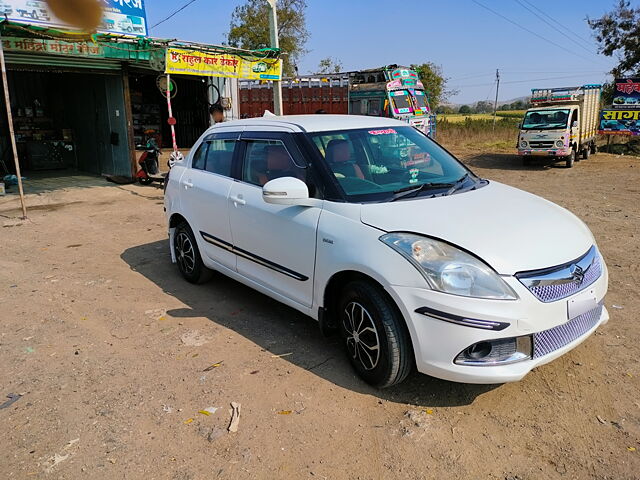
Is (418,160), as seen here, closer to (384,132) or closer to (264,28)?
(384,132)

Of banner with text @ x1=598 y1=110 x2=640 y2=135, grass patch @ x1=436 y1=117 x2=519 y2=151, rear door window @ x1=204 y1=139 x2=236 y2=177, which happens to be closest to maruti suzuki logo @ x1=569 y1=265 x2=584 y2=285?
rear door window @ x1=204 y1=139 x2=236 y2=177

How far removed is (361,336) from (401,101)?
14033 mm

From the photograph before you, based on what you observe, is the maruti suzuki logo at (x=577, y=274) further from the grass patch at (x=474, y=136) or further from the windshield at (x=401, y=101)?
the grass patch at (x=474, y=136)

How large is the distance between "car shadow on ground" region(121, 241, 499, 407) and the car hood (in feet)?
3.33

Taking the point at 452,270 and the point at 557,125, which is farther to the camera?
the point at 557,125

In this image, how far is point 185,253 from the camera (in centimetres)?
558

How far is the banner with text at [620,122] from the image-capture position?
20172 millimetres

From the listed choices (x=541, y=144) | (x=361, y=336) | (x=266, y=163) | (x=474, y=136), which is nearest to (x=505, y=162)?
(x=541, y=144)

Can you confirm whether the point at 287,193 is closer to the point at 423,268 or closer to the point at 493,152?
the point at 423,268

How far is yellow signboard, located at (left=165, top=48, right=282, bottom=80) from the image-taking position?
34.1 ft

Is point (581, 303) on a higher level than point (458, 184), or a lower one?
lower

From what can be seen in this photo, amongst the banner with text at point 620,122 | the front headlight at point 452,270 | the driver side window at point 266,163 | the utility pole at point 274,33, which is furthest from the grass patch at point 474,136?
the front headlight at point 452,270

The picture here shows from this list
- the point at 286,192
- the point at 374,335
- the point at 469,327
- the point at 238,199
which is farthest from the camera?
the point at 238,199

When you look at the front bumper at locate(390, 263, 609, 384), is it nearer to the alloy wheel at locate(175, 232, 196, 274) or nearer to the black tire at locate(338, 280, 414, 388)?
the black tire at locate(338, 280, 414, 388)
